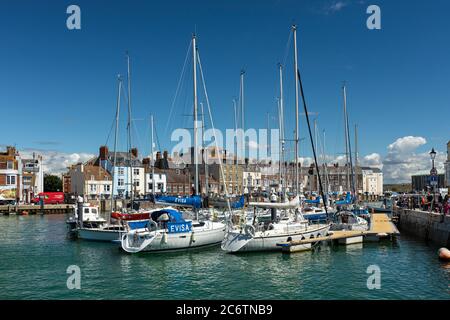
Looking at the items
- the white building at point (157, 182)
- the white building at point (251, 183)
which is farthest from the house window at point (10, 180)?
the white building at point (251, 183)

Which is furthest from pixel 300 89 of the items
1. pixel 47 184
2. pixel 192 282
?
pixel 47 184

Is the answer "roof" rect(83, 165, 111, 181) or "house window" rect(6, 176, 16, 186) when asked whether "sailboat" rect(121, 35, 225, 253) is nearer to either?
"roof" rect(83, 165, 111, 181)

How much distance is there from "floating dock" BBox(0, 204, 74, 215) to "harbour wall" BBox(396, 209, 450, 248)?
212 ft

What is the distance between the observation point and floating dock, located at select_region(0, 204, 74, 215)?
7894 centimetres

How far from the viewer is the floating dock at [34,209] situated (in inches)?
3108

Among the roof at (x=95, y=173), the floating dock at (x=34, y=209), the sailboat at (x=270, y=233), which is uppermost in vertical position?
the roof at (x=95, y=173)

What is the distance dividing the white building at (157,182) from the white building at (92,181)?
9398 millimetres

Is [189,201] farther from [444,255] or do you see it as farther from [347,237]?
[444,255]

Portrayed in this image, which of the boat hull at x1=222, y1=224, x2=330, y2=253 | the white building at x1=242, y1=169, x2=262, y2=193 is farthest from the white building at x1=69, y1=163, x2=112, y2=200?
the boat hull at x1=222, y1=224, x2=330, y2=253

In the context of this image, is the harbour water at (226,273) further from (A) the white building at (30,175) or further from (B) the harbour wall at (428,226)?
(A) the white building at (30,175)

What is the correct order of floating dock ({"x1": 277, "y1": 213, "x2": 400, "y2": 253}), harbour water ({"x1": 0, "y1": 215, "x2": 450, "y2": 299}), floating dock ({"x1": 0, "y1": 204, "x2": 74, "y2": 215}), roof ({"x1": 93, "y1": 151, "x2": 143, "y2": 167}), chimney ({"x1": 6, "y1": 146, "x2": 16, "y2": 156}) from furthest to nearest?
roof ({"x1": 93, "y1": 151, "x2": 143, "y2": 167}) → chimney ({"x1": 6, "y1": 146, "x2": 16, "y2": 156}) → floating dock ({"x1": 0, "y1": 204, "x2": 74, "y2": 215}) → floating dock ({"x1": 277, "y1": 213, "x2": 400, "y2": 253}) → harbour water ({"x1": 0, "y1": 215, "x2": 450, "y2": 299})

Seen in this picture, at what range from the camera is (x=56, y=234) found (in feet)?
146

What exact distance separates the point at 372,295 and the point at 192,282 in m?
8.99
